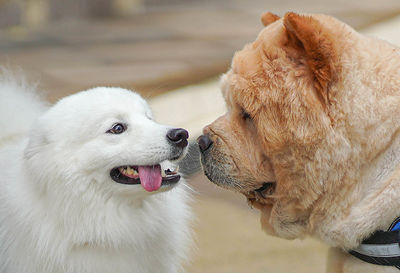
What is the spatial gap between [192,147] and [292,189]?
1706 mm

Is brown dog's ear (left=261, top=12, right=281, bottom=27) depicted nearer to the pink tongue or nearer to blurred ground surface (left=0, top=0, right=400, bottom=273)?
the pink tongue

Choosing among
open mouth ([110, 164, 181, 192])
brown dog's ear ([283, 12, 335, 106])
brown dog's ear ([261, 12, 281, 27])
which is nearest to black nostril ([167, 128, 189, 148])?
open mouth ([110, 164, 181, 192])

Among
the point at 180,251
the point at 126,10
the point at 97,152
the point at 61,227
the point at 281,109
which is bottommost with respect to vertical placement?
the point at 126,10

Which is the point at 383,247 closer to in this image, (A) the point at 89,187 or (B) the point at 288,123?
(B) the point at 288,123

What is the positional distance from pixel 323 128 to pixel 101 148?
1063 mm

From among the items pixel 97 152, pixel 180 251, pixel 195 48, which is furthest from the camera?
pixel 195 48

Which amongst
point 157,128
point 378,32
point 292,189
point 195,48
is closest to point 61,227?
point 157,128

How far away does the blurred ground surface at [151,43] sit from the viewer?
22.9 feet

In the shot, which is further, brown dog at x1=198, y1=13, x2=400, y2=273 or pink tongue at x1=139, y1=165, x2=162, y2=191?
pink tongue at x1=139, y1=165, x2=162, y2=191

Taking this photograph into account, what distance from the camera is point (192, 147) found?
4.14 metres

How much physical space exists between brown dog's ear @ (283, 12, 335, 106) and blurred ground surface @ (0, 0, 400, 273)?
5.71 ft

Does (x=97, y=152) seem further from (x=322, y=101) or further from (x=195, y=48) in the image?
(x=195, y=48)

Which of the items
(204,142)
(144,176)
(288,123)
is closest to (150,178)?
(144,176)

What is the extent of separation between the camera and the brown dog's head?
92.0 inches
